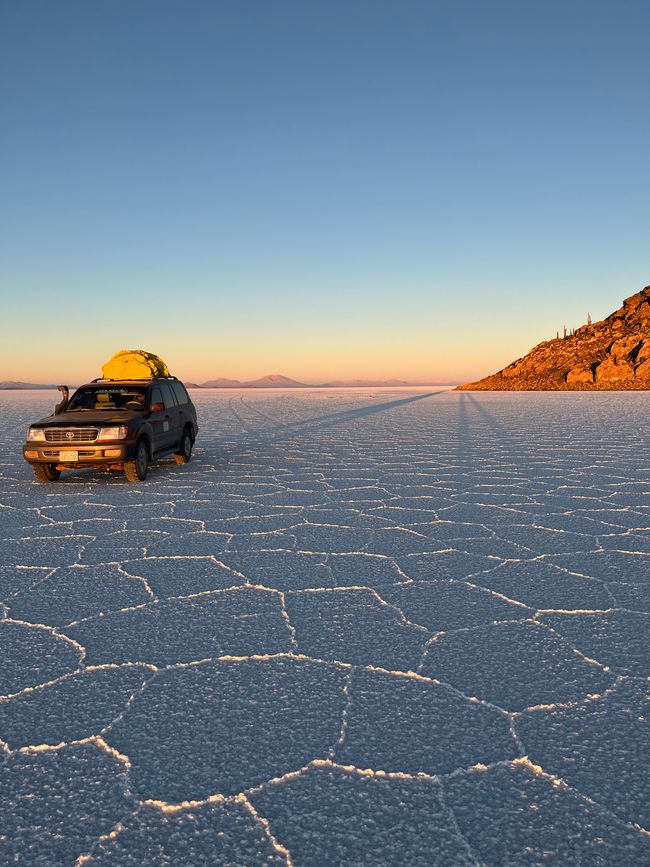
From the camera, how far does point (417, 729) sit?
2840mm

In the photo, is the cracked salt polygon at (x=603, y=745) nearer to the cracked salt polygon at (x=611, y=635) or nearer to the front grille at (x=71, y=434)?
the cracked salt polygon at (x=611, y=635)

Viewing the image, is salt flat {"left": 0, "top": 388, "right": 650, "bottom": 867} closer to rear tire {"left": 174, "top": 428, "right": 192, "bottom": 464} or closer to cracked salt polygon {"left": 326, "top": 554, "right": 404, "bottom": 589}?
cracked salt polygon {"left": 326, "top": 554, "right": 404, "bottom": 589}

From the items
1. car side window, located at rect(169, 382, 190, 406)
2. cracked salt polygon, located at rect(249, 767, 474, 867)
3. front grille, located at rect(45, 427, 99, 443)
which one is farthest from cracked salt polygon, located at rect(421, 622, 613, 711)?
car side window, located at rect(169, 382, 190, 406)

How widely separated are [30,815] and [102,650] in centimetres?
142

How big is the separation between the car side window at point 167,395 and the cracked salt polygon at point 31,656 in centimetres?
715

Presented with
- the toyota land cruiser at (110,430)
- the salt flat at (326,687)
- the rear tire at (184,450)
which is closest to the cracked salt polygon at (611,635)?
the salt flat at (326,687)

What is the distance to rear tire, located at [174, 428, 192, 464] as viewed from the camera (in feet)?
38.1

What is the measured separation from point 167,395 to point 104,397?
1.08 meters

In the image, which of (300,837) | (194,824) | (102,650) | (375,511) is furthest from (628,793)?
(375,511)

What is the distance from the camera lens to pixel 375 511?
24.8 feet

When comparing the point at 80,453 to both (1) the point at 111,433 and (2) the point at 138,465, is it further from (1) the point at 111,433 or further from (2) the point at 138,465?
(2) the point at 138,465

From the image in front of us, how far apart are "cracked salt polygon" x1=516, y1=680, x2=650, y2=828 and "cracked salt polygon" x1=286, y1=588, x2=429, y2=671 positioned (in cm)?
79

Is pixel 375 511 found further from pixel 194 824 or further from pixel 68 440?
pixel 194 824

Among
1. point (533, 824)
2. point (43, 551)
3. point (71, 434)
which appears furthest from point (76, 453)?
point (533, 824)
